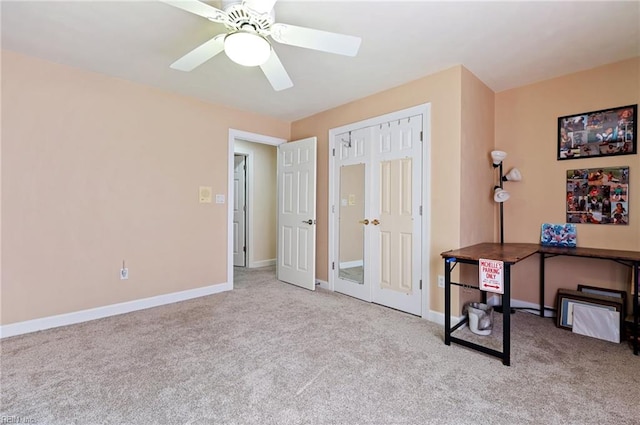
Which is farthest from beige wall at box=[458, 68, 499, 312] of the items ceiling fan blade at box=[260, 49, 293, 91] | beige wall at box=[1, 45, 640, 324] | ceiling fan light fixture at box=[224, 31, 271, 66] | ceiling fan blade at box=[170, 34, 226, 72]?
ceiling fan blade at box=[170, 34, 226, 72]

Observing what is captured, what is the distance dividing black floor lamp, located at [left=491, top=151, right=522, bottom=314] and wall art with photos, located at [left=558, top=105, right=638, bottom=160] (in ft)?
1.41

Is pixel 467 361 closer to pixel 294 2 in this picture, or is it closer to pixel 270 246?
pixel 294 2

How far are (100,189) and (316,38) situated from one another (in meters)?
2.65

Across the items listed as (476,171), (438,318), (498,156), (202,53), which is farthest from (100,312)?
(498,156)

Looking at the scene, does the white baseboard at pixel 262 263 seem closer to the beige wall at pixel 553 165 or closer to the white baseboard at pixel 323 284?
the white baseboard at pixel 323 284

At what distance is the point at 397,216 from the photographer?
3.18m

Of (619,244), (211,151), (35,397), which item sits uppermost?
(211,151)

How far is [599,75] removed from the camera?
2736 millimetres

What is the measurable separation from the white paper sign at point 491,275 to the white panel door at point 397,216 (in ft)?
2.83

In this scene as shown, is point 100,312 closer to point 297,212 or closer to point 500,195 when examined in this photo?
point 297,212

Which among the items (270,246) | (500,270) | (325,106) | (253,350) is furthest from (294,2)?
(270,246)

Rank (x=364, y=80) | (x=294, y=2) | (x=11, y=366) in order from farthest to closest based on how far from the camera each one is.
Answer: (x=364, y=80) → (x=11, y=366) → (x=294, y=2)

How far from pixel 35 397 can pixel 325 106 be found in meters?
3.68

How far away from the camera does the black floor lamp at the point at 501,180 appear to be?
9.91 feet
